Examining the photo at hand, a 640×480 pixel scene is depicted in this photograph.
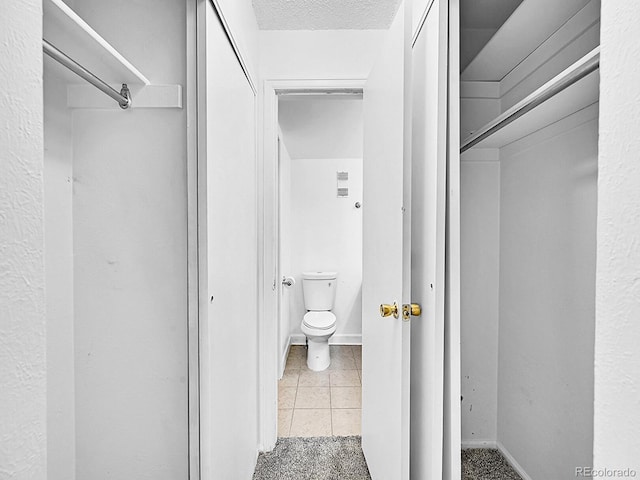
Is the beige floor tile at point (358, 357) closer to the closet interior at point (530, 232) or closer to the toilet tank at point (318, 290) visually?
the toilet tank at point (318, 290)

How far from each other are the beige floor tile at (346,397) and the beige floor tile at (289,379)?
1.17ft

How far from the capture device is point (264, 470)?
1.94 m

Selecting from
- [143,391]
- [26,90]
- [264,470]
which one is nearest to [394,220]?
[143,391]

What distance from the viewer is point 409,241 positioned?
124cm

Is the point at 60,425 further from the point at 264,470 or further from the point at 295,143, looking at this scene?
the point at 295,143

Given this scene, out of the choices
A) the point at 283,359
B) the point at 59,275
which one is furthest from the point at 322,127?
the point at 59,275

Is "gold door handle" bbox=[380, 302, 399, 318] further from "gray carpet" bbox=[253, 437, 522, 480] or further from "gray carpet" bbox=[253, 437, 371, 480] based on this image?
"gray carpet" bbox=[253, 437, 371, 480]

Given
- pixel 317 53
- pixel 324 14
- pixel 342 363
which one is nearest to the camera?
pixel 324 14

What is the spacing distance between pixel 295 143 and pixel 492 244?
2513 millimetres

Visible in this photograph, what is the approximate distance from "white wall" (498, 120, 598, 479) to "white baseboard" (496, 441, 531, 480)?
0.07 ft

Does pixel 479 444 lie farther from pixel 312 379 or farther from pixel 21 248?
pixel 21 248

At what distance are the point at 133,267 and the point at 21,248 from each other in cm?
67

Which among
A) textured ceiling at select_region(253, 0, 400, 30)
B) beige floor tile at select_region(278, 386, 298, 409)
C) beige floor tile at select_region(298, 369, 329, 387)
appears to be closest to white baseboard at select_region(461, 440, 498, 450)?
beige floor tile at select_region(278, 386, 298, 409)

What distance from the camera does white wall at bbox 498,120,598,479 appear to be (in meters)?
1.30
